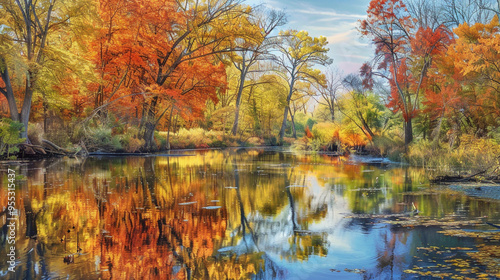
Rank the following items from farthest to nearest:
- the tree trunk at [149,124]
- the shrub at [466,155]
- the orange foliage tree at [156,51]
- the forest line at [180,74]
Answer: the tree trunk at [149,124]
the orange foliage tree at [156,51]
the forest line at [180,74]
the shrub at [466,155]

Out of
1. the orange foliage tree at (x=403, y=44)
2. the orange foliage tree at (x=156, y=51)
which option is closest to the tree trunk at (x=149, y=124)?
the orange foliage tree at (x=156, y=51)

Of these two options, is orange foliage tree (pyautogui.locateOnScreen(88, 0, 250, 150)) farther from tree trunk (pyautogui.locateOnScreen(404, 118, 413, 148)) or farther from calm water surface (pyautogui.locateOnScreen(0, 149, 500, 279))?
calm water surface (pyautogui.locateOnScreen(0, 149, 500, 279))

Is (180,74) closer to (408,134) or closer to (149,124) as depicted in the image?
(149,124)

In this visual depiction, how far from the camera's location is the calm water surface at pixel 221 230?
3.78 metres

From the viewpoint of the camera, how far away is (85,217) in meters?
5.82

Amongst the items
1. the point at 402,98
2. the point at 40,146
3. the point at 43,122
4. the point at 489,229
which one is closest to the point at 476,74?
the point at 402,98

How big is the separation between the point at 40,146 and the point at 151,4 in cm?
820

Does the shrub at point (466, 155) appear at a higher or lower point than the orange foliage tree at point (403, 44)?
lower

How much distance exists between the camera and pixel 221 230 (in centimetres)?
522

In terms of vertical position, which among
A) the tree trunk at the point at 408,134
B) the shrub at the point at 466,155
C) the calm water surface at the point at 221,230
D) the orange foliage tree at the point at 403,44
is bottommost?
the calm water surface at the point at 221,230

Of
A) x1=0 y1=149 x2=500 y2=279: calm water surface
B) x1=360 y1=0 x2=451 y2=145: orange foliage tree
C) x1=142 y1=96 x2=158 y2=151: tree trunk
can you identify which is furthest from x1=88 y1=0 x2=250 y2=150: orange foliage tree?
x1=0 y1=149 x2=500 y2=279: calm water surface

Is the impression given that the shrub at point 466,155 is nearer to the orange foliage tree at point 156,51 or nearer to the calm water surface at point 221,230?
the calm water surface at point 221,230

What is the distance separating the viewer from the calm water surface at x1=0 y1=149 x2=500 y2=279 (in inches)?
149

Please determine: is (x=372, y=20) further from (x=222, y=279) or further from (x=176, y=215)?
(x=222, y=279)
